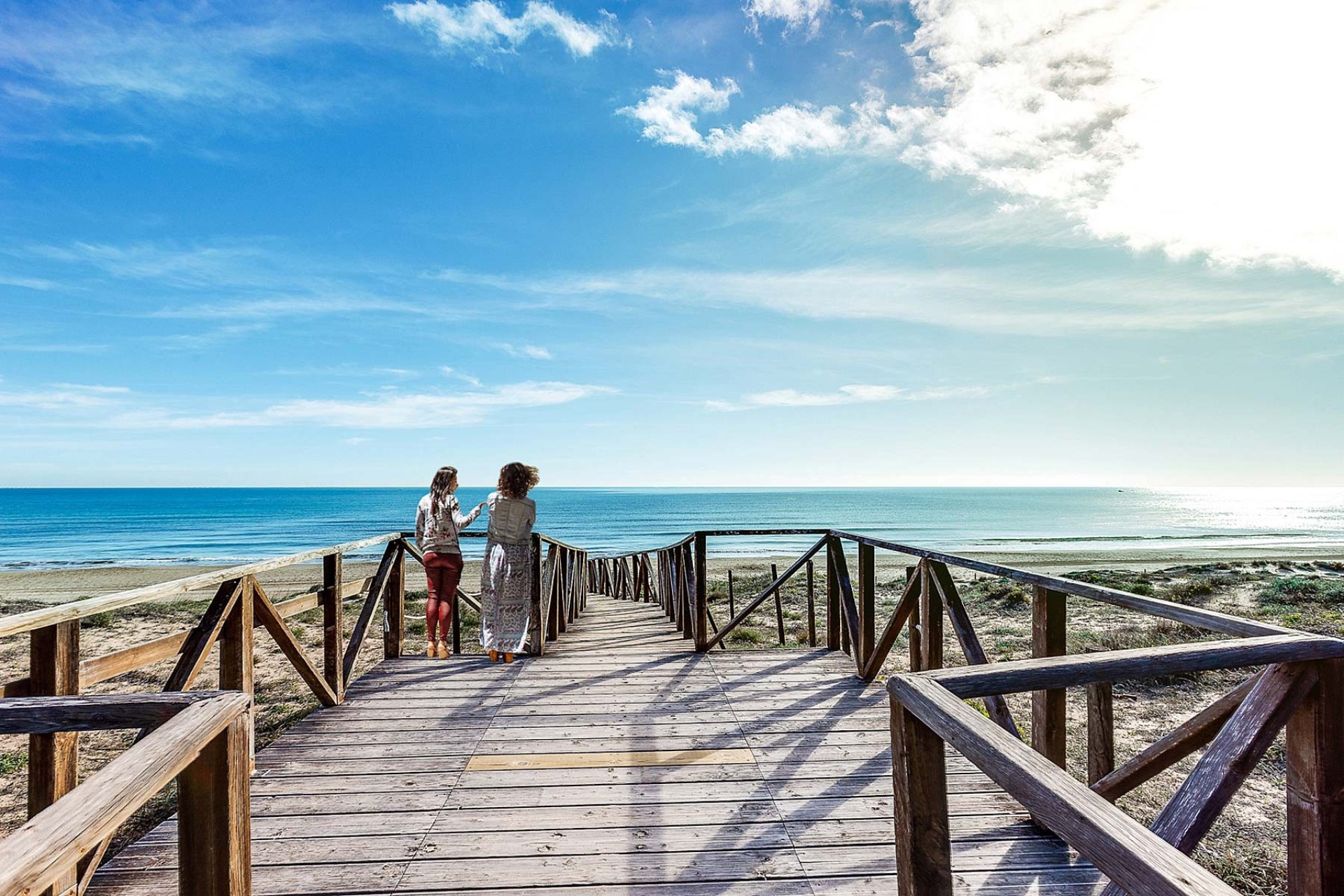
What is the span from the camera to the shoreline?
2222 cm

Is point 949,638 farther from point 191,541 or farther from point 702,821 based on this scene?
point 191,541

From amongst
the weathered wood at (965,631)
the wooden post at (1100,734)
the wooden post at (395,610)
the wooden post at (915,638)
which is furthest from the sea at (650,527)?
the wooden post at (1100,734)

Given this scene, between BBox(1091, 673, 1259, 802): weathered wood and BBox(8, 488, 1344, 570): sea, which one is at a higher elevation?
BBox(1091, 673, 1259, 802): weathered wood

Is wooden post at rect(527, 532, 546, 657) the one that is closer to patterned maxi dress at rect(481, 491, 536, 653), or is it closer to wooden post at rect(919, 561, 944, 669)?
patterned maxi dress at rect(481, 491, 536, 653)

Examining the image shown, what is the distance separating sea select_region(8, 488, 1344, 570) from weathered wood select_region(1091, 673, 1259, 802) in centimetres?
3045

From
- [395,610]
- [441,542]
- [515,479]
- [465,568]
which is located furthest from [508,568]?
[465,568]

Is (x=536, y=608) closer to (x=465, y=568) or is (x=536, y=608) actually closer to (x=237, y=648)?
(x=237, y=648)

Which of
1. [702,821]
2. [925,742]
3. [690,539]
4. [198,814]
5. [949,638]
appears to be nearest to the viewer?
[198,814]

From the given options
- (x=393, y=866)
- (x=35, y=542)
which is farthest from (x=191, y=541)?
(x=393, y=866)

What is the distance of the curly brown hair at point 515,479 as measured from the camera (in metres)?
5.71

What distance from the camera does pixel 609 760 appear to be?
3576 millimetres

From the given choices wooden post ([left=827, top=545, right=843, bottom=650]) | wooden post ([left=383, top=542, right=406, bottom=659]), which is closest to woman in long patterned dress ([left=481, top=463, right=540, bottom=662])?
wooden post ([left=383, top=542, right=406, bottom=659])

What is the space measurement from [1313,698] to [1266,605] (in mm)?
14810

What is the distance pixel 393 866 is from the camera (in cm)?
262
